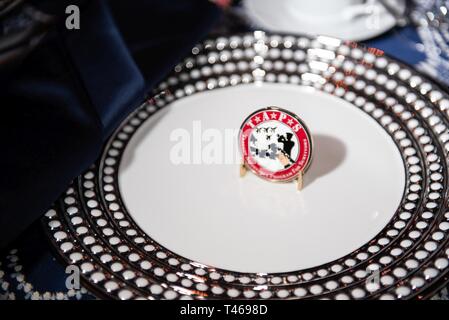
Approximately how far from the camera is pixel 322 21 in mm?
870

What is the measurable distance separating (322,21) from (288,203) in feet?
1.08

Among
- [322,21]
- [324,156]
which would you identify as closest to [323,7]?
[322,21]

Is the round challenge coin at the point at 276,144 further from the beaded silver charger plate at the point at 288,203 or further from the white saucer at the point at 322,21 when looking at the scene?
the white saucer at the point at 322,21

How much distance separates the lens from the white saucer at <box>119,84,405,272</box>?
0.60 m

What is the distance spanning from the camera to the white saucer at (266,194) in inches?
23.8

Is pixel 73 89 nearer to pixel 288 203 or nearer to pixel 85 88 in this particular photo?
pixel 85 88

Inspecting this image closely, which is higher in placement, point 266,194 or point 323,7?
point 323,7

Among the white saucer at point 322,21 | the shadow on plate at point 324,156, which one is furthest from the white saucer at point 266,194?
the white saucer at point 322,21

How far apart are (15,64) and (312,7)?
1.39 feet

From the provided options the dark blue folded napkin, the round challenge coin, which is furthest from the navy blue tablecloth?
the round challenge coin

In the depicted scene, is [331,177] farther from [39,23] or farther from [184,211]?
[39,23]

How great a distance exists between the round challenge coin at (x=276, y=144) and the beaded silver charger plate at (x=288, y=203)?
0.02m
